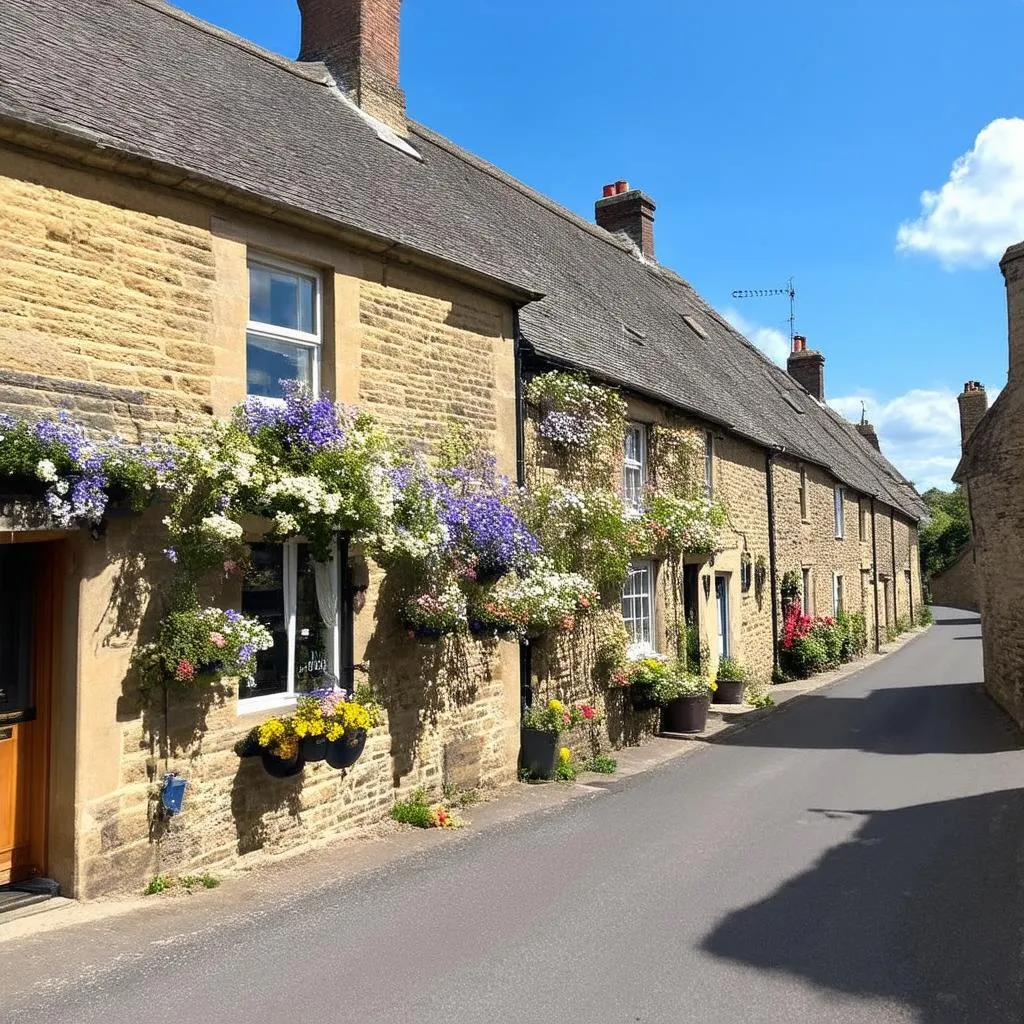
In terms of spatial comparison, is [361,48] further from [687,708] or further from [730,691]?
[730,691]

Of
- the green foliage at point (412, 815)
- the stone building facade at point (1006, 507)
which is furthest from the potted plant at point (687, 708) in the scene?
the green foliage at point (412, 815)

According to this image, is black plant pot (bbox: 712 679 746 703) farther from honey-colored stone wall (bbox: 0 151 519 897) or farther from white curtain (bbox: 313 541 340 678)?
white curtain (bbox: 313 541 340 678)

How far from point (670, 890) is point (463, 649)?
3.57m

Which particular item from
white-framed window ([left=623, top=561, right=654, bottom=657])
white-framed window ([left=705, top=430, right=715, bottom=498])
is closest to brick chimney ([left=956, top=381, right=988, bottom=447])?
white-framed window ([left=705, top=430, right=715, bottom=498])

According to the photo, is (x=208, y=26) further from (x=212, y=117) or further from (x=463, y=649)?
(x=463, y=649)

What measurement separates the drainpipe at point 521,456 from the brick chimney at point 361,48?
17.0 feet

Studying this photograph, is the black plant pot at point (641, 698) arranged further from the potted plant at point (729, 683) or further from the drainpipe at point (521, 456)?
the potted plant at point (729, 683)

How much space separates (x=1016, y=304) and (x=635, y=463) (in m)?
6.88

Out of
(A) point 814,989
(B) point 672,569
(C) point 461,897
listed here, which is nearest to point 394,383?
(C) point 461,897

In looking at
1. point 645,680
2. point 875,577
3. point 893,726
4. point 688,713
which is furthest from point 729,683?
point 875,577

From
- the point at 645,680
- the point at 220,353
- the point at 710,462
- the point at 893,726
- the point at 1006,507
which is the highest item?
the point at 710,462

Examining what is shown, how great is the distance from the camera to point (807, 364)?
130 feet

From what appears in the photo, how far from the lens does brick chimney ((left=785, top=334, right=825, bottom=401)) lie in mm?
39594

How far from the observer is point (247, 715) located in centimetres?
731
